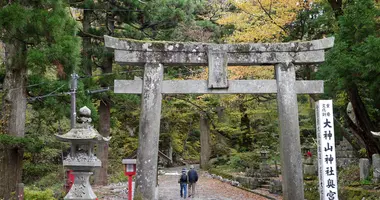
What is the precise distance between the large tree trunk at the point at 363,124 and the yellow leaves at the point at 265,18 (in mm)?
4439

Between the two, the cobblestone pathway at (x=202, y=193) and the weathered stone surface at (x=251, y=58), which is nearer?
the weathered stone surface at (x=251, y=58)

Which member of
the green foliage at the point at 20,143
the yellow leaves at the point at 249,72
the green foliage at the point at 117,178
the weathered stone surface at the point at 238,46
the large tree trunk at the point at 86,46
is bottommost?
the green foliage at the point at 117,178

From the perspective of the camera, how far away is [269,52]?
1074 centimetres

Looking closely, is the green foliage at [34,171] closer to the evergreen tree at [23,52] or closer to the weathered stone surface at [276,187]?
the evergreen tree at [23,52]

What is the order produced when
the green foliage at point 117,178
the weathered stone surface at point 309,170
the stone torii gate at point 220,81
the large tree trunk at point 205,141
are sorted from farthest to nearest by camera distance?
1. the large tree trunk at point 205,141
2. the green foliage at point 117,178
3. the weathered stone surface at point 309,170
4. the stone torii gate at point 220,81

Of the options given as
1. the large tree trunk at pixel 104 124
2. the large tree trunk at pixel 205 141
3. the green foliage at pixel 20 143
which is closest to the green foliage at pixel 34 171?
the large tree trunk at pixel 104 124

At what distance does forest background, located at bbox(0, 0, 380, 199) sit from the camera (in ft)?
37.1

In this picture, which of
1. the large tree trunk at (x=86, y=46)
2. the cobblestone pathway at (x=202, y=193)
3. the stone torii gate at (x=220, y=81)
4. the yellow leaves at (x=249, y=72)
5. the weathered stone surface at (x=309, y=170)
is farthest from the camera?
the large tree trunk at (x=86, y=46)

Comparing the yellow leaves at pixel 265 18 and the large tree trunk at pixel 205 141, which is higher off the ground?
the yellow leaves at pixel 265 18

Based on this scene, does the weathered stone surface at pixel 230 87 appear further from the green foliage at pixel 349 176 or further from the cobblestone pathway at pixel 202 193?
the cobblestone pathway at pixel 202 193

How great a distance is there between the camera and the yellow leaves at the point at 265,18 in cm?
1645

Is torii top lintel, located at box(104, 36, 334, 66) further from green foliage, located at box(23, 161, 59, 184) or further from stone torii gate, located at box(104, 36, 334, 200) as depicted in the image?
green foliage, located at box(23, 161, 59, 184)

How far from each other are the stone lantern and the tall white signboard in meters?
5.66

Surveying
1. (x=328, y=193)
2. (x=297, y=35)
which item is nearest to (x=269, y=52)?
(x=328, y=193)
